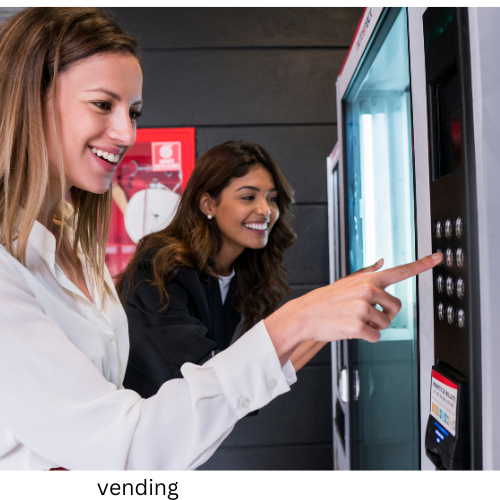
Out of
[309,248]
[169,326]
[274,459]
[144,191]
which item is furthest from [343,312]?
[274,459]

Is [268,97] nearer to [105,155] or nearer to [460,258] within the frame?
[105,155]

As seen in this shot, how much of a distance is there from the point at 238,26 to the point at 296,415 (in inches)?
81.6

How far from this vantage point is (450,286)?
520 mm

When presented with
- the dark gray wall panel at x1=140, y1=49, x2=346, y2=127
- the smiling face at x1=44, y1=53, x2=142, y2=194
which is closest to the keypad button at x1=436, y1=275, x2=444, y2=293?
the smiling face at x1=44, y1=53, x2=142, y2=194

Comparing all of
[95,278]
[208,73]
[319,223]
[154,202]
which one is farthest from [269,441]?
[208,73]

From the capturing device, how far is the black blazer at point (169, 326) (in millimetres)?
1390

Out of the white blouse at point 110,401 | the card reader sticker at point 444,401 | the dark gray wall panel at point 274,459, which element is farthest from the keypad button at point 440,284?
the dark gray wall panel at point 274,459

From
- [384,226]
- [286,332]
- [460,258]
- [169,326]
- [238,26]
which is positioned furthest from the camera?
[238,26]

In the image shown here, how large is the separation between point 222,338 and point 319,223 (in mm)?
940

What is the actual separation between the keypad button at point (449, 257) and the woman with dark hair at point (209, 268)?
3.10 ft

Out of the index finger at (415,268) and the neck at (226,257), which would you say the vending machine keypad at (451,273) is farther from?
the neck at (226,257)

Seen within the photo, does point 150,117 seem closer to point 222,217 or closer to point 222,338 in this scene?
point 222,217

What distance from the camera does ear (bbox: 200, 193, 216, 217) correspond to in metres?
1.77
